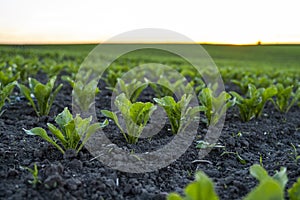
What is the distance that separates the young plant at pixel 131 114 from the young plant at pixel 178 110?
198 mm

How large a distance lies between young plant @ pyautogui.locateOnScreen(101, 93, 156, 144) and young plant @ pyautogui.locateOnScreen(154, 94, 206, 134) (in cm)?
20

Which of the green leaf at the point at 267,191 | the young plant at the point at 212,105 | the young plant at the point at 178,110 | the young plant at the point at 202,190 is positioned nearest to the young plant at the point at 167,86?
the young plant at the point at 212,105

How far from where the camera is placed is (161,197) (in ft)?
8.70

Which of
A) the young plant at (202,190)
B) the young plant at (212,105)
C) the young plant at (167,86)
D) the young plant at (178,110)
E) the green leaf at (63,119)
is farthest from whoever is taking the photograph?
the young plant at (167,86)

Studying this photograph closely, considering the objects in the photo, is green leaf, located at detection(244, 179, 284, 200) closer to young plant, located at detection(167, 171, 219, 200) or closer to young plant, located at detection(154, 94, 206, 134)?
young plant, located at detection(167, 171, 219, 200)

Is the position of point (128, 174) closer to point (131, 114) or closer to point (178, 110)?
point (131, 114)

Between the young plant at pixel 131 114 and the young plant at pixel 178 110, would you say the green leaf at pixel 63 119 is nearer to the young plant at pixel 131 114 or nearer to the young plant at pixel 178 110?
the young plant at pixel 131 114

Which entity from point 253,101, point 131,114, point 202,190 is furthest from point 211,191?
point 253,101

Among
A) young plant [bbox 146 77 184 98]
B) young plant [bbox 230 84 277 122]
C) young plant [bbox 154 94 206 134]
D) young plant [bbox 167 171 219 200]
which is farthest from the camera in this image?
young plant [bbox 146 77 184 98]

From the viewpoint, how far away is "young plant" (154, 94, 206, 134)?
387 cm

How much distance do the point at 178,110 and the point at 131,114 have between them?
592 millimetres

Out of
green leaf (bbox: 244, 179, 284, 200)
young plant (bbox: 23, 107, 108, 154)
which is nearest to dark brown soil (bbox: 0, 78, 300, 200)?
young plant (bbox: 23, 107, 108, 154)

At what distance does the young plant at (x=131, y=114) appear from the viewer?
3.56 m

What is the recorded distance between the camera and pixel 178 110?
3.95 metres
